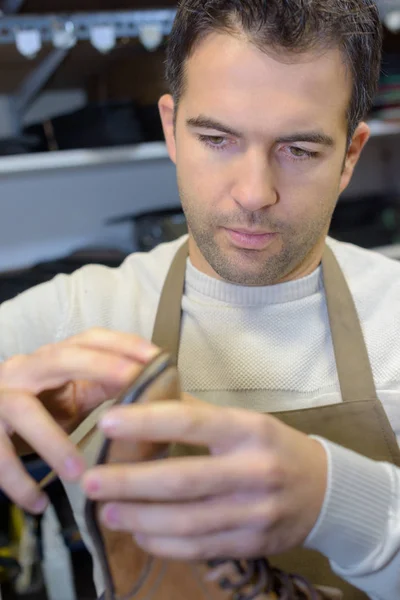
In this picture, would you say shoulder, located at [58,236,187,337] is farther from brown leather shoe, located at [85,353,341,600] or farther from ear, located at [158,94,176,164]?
brown leather shoe, located at [85,353,341,600]

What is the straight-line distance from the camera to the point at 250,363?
0.90 meters

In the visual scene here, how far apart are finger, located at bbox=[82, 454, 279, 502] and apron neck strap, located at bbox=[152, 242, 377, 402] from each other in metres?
0.45

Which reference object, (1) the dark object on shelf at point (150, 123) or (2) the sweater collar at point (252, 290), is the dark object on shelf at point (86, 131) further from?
(2) the sweater collar at point (252, 290)

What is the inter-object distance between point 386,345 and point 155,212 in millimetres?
987

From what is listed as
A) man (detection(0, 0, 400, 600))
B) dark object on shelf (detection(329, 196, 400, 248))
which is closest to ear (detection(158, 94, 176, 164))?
man (detection(0, 0, 400, 600))

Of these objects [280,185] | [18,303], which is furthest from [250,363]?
[18,303]

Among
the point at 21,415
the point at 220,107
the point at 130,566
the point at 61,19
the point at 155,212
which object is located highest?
the point at 61,19

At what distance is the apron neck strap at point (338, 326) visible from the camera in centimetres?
87

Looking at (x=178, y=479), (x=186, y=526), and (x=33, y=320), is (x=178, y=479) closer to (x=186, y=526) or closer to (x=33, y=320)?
(x=186, y=526)

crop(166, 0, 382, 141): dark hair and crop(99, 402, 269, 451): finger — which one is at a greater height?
crop(166, 0, 382, 141): dark hair

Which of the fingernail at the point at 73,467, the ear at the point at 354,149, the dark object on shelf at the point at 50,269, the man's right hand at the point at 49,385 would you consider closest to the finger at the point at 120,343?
the man's right hand at the point at 49,385

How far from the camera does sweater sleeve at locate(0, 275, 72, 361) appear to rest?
0.97 meters

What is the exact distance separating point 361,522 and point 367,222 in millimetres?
1438

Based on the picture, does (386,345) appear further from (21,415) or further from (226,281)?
(21,415)
